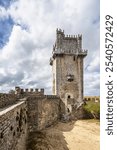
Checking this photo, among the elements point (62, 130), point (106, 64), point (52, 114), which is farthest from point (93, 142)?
point (106, 64)

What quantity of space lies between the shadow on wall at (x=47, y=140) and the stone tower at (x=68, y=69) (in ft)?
34.0


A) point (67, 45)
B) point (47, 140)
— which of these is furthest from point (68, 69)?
point (47, 140)

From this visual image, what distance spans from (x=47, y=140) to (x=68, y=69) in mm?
15132

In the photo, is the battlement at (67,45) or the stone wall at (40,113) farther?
the battlement at (67,45)

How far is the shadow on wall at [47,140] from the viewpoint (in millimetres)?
18156

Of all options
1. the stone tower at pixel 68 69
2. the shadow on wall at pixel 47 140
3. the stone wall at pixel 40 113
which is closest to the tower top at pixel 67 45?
the stone tower at pixel 68 69

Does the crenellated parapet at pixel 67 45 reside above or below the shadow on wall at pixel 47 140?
above

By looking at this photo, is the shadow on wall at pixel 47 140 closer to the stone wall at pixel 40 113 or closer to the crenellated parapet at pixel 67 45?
the stone wall at pixel 40 113

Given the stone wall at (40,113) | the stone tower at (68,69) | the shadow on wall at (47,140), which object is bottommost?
the shadow on wall at (47,140)

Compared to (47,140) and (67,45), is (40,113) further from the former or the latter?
(67,45)

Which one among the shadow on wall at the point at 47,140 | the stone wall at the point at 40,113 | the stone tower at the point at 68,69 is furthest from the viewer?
the stone tower at the point at 68,69

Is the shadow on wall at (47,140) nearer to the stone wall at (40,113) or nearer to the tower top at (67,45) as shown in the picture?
the stone wall at (40,113)

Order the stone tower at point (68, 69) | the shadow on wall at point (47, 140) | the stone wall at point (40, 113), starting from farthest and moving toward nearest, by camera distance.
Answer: the stone tower at point (68, 69), the stone wall at point (40, 113), the shadow on wall at point (47, 140)

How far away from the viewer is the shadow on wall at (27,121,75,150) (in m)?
18.2
